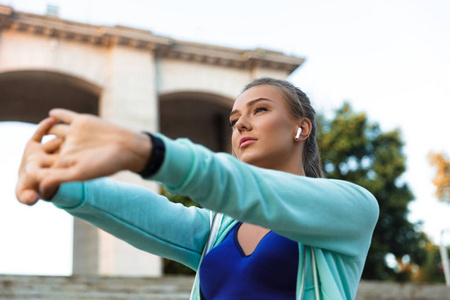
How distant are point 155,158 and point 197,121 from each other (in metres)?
21.3

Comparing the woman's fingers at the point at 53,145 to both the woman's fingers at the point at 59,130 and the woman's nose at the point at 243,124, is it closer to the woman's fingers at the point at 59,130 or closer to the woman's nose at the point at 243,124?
the woman's fingers at the point at 59,130

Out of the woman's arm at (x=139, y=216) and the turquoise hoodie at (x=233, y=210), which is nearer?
the turquoise hoodie at (x=233, y=210)

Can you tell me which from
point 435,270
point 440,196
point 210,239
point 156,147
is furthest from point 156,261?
point 435,270

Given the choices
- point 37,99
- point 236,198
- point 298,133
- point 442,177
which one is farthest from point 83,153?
point 442,177

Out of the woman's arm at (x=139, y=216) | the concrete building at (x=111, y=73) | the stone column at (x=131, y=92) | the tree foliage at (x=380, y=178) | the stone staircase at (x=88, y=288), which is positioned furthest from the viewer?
the tree foliage at (x=380, y=178)

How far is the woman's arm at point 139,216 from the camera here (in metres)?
1.69

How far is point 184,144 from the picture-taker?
131 centimetres

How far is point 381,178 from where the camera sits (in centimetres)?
2478

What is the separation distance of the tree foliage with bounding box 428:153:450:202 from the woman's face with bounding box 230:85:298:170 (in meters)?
28.7

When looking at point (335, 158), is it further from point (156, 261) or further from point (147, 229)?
point (147, 229)

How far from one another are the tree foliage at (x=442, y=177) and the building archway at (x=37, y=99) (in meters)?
19.2

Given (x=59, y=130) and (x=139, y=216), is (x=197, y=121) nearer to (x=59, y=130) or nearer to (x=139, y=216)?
(x=139, y=216)

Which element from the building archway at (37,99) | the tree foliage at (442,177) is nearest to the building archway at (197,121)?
the building archway at (37,99)

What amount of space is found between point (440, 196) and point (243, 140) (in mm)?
29052
